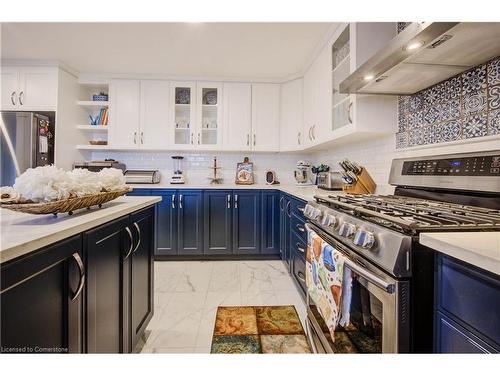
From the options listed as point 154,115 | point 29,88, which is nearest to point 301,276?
point 154,115

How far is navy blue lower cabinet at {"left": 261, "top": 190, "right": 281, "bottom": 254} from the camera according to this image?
119 inches

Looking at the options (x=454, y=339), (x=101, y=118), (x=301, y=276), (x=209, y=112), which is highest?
(x=209, y=112)

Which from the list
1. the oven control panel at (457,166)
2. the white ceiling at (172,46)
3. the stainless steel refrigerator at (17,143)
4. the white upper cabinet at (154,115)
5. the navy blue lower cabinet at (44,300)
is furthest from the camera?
the white upper cabinet at (154,115)

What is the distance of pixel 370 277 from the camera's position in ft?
2.77

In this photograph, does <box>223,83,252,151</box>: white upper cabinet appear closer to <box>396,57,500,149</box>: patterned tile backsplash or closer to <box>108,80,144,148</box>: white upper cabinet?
<box>108,80,144,148</box>: white upper cabinet

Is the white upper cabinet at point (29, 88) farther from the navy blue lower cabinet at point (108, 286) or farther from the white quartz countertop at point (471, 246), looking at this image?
the white quartz countertop at point (471, 246)

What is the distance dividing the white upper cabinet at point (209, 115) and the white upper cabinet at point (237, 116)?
86 millimetres

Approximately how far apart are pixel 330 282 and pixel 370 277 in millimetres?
275

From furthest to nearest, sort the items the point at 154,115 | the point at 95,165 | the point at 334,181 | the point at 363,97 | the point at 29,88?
the point at 154,115 < the point at 95,165 < the point at 29,88 < the point at 334,181 < the point at 363,97

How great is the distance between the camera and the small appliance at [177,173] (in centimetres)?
330

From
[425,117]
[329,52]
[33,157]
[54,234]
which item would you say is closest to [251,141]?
[329,52]

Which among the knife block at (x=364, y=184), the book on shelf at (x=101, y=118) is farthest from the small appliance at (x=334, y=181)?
the book on shelf at (x=101, y=118)

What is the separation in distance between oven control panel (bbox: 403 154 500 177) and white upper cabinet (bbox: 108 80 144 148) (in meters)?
2.99

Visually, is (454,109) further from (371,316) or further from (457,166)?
(371,316)
